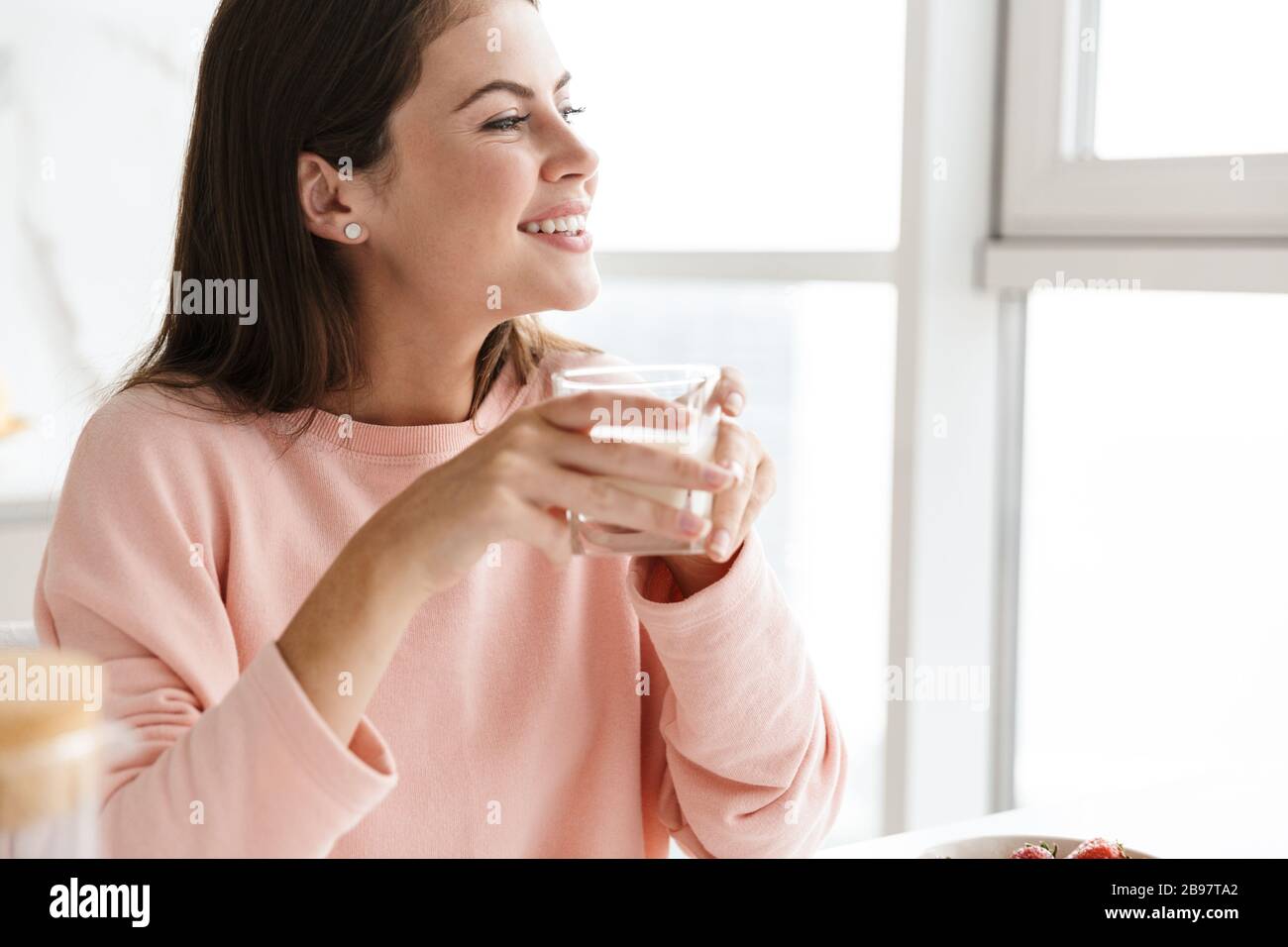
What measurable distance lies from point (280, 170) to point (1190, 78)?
3.71 ft

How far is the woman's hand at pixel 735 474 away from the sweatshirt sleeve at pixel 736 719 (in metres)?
0.08

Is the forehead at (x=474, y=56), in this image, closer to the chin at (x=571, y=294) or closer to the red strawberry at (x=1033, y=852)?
the chin at (x=571, y=294)

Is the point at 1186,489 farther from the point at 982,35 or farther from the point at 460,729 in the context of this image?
the point at 460,729

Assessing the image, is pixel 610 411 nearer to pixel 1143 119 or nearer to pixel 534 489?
pixel 534 489

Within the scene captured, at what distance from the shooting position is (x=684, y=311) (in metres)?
2.23

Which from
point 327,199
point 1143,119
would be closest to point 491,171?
point 327,199

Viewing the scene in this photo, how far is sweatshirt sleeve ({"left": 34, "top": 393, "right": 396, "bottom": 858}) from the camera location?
2.72 feet

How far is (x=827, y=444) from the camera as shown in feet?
6.86

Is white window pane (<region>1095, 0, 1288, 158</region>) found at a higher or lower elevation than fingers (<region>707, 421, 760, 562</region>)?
higher

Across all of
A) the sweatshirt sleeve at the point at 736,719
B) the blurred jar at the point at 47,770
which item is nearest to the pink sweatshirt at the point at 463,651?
the sweatshirt sleeve at the point at 736,719

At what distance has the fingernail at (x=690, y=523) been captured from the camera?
821mm

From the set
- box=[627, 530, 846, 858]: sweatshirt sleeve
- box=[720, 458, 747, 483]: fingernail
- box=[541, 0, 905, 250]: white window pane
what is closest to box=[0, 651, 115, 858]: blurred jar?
box=[720, 458, 747, 483]: fingernail

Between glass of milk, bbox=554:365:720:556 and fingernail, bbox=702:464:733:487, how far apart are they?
0.02 metres

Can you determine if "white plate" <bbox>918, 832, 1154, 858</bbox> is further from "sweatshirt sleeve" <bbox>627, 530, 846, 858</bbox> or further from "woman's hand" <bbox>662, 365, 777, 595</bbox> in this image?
"woman's hand" <bbox>662, 365, 777, 595</bbox>
